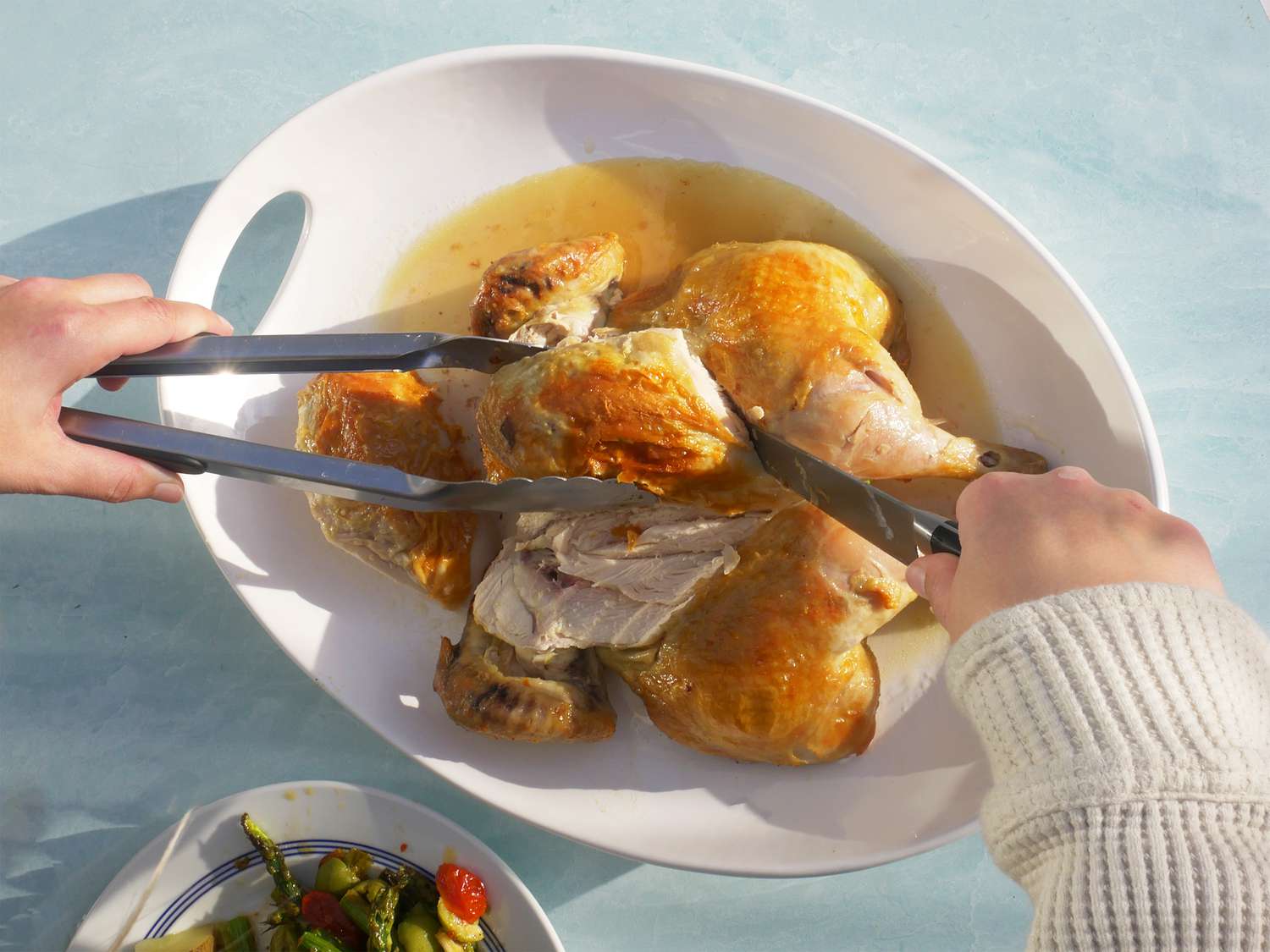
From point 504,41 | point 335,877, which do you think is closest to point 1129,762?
point 335,877

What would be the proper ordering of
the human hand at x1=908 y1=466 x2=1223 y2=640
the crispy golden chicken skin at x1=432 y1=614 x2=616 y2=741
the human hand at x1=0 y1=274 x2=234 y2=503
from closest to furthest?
the human hand at x1=908 y1=466 x2=1223 y2=640, the human hand at x1=0 y1=274 x2=234 y2=503, the crispy golden chicken skin at x1=432 y1=614 x2=616 y2=741

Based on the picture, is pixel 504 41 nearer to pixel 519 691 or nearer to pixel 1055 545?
pixel 519 691

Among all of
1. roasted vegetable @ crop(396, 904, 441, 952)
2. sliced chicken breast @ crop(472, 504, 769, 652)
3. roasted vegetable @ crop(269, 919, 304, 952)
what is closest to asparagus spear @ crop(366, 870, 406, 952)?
roasted vegetable @ crop(396, 904, 441, 952)

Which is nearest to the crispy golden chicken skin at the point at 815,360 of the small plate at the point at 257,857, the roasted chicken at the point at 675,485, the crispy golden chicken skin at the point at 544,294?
the roasted chicken at the point at 675,485

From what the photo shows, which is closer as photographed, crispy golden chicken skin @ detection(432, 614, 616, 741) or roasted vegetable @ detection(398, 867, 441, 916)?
crispy golden chicken skin @ detection(432, 614, 616, 741)

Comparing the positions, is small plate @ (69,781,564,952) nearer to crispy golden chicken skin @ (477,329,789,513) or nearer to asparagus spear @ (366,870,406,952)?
asparagus spear @ (366,870,406,952)

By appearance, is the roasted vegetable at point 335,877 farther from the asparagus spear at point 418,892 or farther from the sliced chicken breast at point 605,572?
the sliced chicken breast at point 605,572
